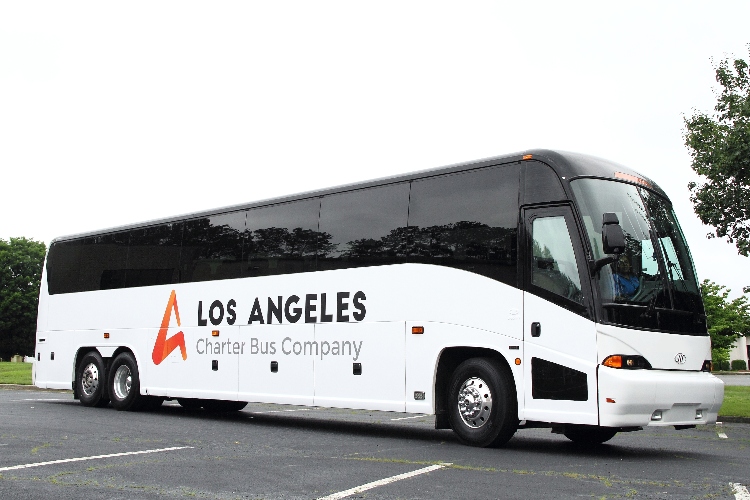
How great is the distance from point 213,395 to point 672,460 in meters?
8.36

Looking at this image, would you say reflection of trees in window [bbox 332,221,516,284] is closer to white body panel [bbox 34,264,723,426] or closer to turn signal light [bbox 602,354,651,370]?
white body panel [bbox 34,264,723,426]

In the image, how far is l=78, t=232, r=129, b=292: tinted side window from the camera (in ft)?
60.0

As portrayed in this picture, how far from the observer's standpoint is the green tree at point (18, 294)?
78188 mm

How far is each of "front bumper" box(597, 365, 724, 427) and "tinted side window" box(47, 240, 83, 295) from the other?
1291 cm

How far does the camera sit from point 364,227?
13.4 m

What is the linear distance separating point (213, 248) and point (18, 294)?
6831cm

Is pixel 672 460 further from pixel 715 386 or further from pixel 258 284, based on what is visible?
pixel 258 284

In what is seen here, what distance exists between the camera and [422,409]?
12.1 metres

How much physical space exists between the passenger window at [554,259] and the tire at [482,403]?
131 cm

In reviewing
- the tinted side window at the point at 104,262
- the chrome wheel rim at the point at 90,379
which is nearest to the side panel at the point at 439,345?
the tinted side window at the point at 104,262

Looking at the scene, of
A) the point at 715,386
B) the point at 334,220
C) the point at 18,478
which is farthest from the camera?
the point at 334,220

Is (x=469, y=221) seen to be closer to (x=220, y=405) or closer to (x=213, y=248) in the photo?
(x=213, y=248)

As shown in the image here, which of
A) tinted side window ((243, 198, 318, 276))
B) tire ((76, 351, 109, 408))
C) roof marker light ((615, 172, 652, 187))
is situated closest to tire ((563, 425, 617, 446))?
roof marker light ((615, 172, 652, 187))

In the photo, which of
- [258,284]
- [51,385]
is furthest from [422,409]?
[51,385]
